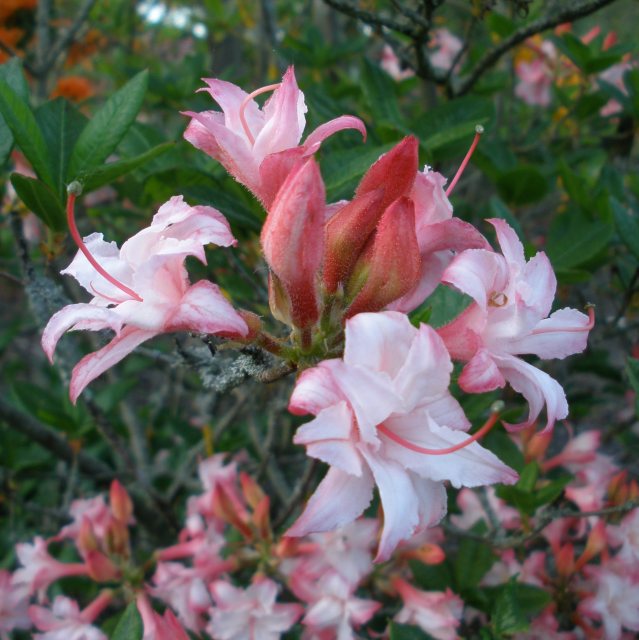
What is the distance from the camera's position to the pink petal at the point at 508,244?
778 millimetres

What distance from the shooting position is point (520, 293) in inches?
29.8

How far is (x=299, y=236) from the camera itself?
28.4 inches

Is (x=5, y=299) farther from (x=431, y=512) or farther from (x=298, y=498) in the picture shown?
(x=431, y=512)

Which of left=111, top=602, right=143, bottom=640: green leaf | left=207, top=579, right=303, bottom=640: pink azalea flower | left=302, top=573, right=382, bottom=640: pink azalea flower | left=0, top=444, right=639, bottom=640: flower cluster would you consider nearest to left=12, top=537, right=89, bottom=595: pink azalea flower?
left=0, top=444, right=639, bottom=640: flower cluster

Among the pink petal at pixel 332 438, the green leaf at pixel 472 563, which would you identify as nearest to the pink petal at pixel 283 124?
the pink petal at pixel 332 438

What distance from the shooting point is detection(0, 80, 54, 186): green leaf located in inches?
37.9

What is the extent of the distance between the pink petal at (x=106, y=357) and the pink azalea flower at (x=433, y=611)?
812mm

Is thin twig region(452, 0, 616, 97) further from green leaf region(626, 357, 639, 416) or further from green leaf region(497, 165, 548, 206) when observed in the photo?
green leaf region(626, 357, 639, 416)

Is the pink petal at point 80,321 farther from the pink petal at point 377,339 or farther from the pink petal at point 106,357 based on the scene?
the pink petal at point 377,339

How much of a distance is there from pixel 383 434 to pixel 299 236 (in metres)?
0.23

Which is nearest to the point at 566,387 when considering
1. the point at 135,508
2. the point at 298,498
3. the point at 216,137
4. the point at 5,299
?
the point at 298,498

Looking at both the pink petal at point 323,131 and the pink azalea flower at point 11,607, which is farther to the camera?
the pink azalea flower at point 11,607

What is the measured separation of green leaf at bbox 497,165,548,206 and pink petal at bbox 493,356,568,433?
0.94m

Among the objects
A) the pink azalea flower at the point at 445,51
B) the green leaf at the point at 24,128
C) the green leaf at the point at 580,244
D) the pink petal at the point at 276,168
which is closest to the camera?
the pink petal at the point at 276,168
